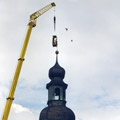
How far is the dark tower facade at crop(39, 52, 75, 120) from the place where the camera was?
101312mm

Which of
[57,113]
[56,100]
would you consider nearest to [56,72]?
[56,100]

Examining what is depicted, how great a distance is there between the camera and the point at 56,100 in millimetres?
105250

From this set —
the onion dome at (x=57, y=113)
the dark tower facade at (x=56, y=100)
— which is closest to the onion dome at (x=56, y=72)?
the dark tower facade at (x=56, y=100)

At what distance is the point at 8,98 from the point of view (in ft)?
266

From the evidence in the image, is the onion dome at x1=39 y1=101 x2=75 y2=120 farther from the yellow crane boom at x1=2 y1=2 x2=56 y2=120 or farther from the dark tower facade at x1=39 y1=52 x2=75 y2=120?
the yellow crane boom at x1=2 y1=2 x2=56 y2=120

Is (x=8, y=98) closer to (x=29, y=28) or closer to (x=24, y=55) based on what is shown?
(x=24, y=55)

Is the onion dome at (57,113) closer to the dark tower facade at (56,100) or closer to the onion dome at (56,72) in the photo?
the dark tower facade at (56,100)

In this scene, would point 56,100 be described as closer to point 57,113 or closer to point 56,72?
point 57,113

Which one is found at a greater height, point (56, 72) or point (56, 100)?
point (56, 72)

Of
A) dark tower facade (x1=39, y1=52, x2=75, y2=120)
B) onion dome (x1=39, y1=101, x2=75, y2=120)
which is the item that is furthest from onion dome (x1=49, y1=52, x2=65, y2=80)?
→ onion dome (x1=39, y1=101, x2=75, y2=120)

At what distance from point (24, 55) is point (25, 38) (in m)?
6.57

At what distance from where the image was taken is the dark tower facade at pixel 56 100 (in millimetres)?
101312

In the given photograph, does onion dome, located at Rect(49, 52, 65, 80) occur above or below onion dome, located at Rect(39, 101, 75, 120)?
above

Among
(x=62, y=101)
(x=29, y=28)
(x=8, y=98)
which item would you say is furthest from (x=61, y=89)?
(x=8, y=98)
